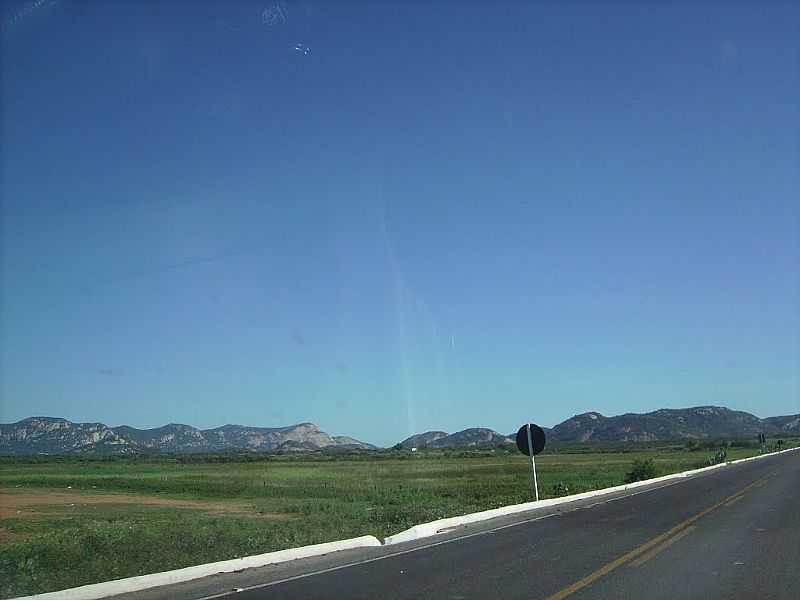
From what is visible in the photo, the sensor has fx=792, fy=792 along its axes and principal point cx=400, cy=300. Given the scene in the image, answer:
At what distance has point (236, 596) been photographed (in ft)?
36.2

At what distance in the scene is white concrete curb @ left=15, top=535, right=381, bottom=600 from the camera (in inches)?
425

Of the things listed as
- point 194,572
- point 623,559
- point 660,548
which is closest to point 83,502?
point 194,572

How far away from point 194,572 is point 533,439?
60.1 ft

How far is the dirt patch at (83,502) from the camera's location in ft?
126

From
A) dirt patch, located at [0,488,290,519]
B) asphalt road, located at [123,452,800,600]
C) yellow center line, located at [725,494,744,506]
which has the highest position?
dirt patch, located at [0,488,290,519]

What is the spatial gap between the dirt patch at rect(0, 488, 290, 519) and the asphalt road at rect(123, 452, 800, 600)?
62.5 ft

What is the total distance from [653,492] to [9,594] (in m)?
28.2

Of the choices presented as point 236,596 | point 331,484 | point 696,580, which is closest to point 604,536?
point 696,580

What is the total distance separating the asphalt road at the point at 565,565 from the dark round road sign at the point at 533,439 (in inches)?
280

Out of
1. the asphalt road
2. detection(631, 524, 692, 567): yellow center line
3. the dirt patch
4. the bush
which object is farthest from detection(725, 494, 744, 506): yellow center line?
the bush

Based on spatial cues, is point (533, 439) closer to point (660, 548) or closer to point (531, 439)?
point (531, 439)

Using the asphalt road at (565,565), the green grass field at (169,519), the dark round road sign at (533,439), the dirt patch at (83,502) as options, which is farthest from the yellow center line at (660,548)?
the dirt patch at (83,502)

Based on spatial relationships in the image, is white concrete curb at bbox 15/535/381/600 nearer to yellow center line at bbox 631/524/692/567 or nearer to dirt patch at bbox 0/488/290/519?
yellow center line at bbox 631/524/692/567

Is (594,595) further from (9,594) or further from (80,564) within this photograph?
(80,564)
